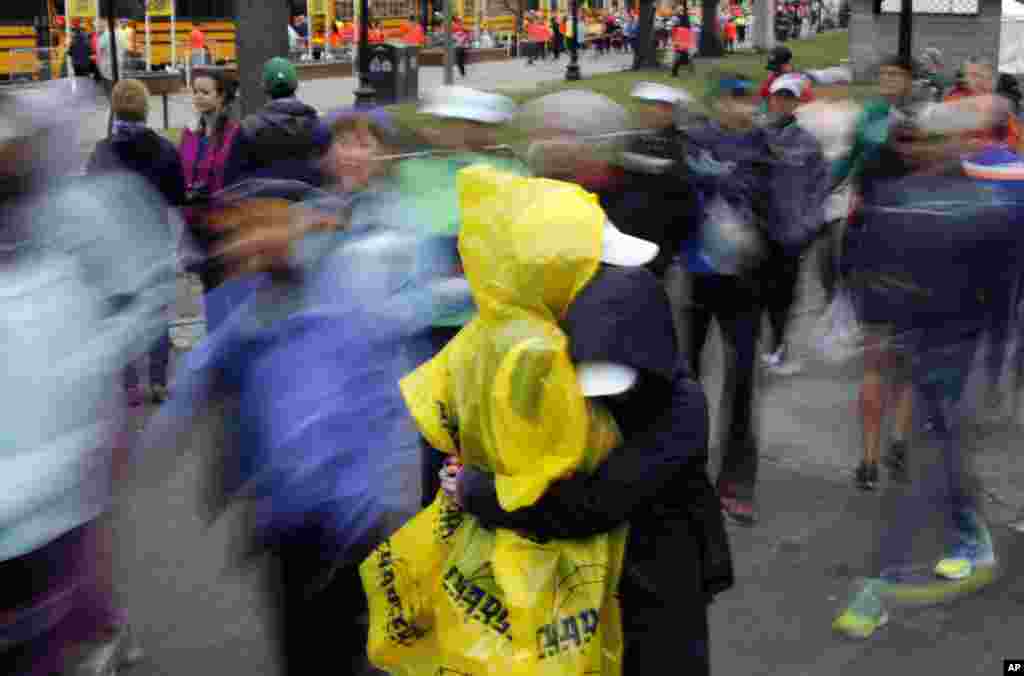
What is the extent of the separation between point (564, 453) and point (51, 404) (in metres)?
1.04

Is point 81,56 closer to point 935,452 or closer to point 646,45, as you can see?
point 646,45

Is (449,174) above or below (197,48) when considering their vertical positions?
below

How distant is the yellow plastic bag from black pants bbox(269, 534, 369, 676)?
2.20ft

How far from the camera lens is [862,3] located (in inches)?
957

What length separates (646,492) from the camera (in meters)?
2.74

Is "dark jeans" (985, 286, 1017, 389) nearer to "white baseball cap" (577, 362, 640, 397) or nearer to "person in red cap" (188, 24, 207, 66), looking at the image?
"white baseball cap" (577, 362, 640, 397)

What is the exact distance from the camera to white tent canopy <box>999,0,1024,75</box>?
2311 cm

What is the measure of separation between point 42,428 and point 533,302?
101 cm

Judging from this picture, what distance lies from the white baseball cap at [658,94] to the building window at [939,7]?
18.0m

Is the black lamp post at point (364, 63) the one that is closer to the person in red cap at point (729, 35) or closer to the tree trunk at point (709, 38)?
the tree trunk at point (709, 38)

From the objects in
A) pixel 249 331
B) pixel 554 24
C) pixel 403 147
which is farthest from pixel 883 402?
pixel 554 24

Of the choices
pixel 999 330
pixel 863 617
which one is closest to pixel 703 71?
pixel 999 330

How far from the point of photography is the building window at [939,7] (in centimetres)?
2291

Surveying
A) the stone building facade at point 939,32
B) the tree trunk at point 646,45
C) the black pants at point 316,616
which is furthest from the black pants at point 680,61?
the black pants at point 316,616
